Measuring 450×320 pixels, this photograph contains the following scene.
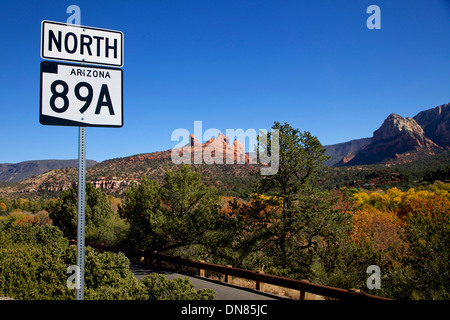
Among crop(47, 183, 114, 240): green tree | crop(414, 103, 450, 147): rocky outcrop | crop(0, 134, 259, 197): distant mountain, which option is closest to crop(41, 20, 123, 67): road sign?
crop(47, 183, 114, 240): green tree

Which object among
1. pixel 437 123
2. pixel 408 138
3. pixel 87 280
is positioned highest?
pixel 437 123

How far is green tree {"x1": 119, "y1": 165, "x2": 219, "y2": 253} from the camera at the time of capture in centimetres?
1544

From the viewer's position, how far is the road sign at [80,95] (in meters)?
3.10

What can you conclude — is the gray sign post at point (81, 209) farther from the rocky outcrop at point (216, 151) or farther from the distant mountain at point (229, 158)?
the rocky outcrop at point (216, 151)

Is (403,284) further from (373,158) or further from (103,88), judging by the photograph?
(373,158)

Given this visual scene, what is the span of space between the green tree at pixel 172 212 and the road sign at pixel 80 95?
12265 millimetres

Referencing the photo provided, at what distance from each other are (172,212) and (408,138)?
138325 millimetres

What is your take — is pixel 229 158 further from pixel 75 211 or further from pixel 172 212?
pixel 172 212

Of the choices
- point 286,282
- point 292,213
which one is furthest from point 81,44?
point 292,213

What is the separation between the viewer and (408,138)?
131 metres

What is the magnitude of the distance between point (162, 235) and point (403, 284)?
33.9ft

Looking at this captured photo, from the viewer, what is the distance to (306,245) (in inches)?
608
